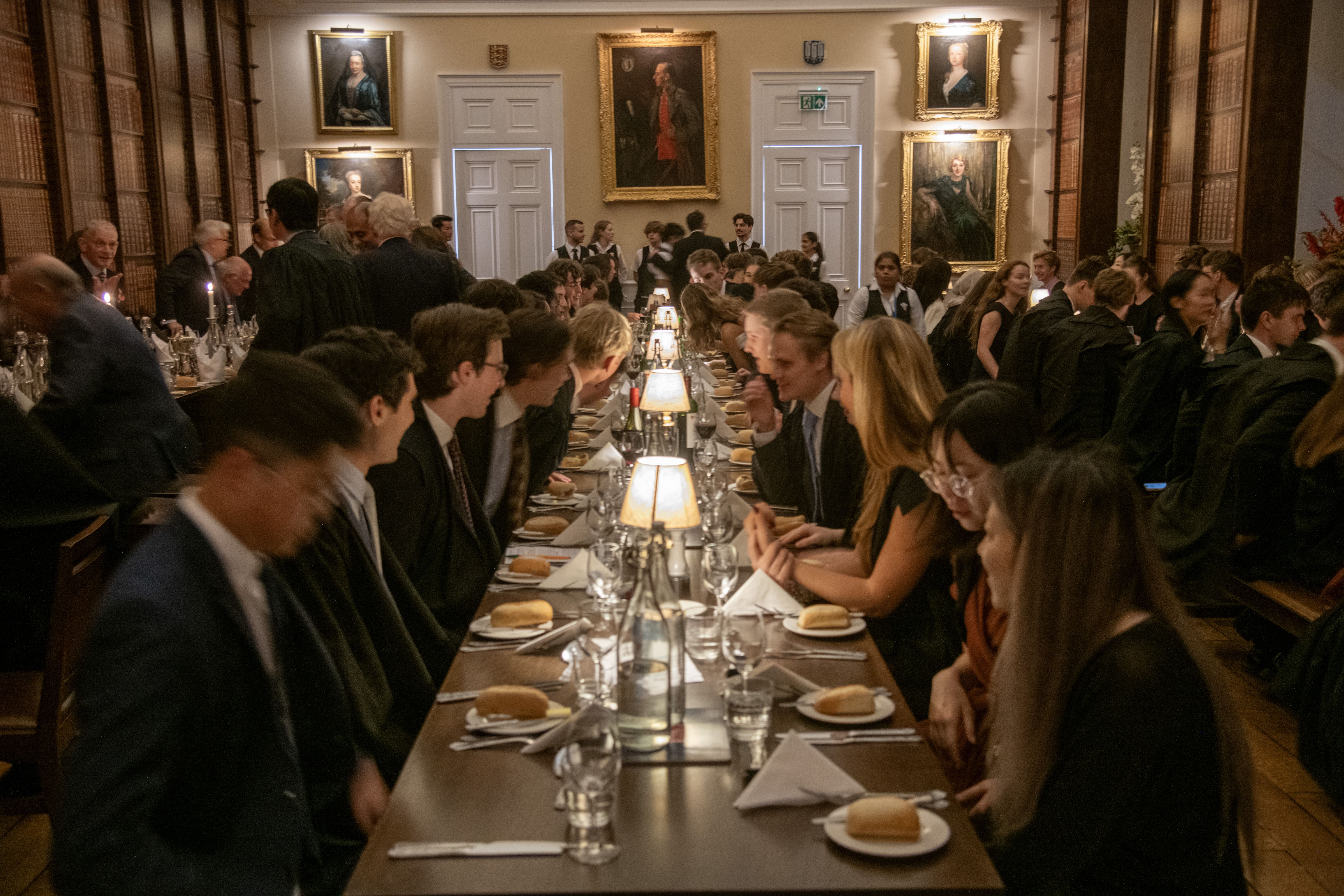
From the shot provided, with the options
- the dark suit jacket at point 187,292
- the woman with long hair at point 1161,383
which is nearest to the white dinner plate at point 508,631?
the woman with long hair at point 1161,383

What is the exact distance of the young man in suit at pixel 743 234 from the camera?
13.2 m

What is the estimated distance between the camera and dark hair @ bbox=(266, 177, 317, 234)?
5.93 meters

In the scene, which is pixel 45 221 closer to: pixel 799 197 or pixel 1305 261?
pixel 799 197

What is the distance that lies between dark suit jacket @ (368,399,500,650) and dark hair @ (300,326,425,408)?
0.41m

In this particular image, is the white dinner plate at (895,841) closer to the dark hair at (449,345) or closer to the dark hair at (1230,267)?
the dark hair at (449,345)

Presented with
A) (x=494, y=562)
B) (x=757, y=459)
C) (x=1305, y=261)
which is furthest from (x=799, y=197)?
(x=494, y=562)

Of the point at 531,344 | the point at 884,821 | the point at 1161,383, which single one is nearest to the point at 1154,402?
the point at 1161,383

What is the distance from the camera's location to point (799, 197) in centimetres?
1405

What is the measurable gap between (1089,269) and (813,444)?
465cm

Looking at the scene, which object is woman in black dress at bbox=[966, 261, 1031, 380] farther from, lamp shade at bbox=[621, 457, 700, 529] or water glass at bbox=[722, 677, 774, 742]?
water glass at bbox=[722, 677, 774, 742]

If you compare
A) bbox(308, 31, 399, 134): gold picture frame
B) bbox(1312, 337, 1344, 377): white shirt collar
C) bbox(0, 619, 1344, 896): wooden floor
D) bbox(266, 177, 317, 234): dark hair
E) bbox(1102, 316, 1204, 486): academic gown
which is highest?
bbox(308, 31, 399, 134): gold picture frame

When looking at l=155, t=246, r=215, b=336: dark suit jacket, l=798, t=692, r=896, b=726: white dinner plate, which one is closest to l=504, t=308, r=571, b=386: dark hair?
l=798, t=692, r=896, b=726: white dinner plate

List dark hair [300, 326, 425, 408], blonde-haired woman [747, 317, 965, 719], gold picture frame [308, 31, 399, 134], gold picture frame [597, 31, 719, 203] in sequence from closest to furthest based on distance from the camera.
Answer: dark hair [300, 326, 425, 408]
blonde-haired woman [747, 317, 965, 719]
gold picture frame [308, 31, 399, 134]
gold picture frame [597, 31, 719, 203]

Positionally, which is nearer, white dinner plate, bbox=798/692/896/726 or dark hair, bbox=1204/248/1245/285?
white dinner plate, bbox=798/692/896/726
